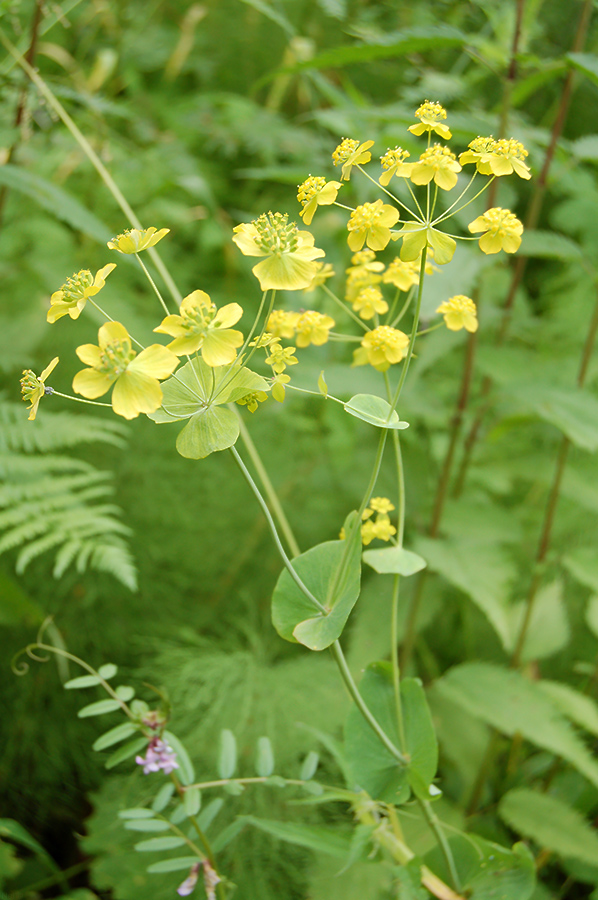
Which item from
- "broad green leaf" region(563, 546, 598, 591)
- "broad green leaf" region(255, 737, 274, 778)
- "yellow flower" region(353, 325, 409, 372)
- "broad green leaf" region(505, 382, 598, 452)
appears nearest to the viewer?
"yellow flower" region(353, 325, 409, 372)

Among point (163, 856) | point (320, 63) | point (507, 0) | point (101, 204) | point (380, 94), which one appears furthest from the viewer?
point (380, 94)

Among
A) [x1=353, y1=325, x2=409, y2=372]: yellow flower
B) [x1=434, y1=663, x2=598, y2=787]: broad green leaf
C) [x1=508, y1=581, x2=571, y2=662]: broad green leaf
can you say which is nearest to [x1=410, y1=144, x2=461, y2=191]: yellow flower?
[x1=353, y1=325, x2=409, y2=372]: yellow flower

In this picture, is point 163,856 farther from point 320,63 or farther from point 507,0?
point 507,0

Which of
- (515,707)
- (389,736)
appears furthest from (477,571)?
(389,736)

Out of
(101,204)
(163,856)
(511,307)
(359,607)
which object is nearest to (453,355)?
(511,307)

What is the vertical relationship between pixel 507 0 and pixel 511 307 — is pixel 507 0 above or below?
above

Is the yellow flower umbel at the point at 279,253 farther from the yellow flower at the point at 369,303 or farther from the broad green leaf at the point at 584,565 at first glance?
the broad green leaf at the point at 584,565

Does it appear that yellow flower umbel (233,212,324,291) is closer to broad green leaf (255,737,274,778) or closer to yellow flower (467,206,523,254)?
yellow flower (467,206,523,254)
